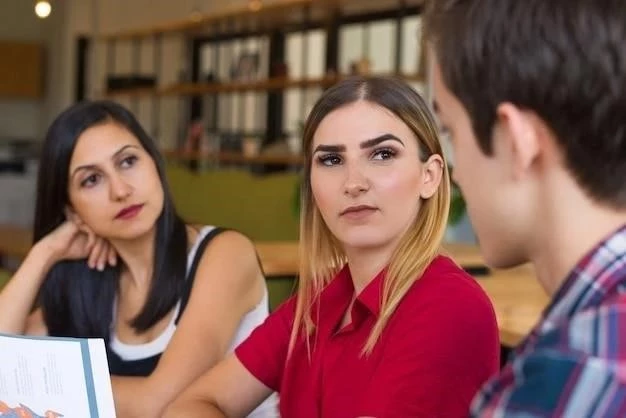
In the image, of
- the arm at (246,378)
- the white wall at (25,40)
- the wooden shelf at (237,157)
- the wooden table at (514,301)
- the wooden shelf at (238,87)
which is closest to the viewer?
the arm at (246,378)

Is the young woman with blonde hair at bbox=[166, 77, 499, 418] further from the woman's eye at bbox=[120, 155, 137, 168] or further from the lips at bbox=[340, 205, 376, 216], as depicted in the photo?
the woman's eye at bbox=[120, 155, 137, 168]

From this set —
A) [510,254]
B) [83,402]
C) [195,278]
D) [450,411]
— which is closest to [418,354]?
[450,411]

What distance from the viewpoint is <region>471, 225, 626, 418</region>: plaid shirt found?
28.7 inches

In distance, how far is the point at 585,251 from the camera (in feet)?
2.67

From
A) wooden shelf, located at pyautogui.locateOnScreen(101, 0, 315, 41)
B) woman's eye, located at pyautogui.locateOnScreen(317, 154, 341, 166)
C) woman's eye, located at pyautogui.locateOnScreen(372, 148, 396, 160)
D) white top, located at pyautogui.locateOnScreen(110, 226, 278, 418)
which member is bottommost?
white top, located at pyautogui.locateOnScreen(110, 226, 278, 418)

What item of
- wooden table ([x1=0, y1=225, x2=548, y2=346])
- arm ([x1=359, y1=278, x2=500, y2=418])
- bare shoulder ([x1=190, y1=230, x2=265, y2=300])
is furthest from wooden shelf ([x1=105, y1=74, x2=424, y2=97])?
arm ([x1=359, y1=278, x2=500, y2=418])

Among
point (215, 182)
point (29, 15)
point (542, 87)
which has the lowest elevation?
A: point (215, 182)

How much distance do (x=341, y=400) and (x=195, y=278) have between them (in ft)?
2.58

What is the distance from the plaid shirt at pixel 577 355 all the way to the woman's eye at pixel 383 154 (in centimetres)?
71

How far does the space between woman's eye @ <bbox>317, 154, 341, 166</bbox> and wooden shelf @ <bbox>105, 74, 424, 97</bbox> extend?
451 cm

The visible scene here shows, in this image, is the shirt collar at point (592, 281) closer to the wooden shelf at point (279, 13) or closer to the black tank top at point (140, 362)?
the black tank top at point (140, 362)

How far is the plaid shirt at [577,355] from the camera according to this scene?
2.39 ft

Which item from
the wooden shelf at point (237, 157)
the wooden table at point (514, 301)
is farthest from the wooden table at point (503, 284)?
the wooden shelf at point (237, 157)

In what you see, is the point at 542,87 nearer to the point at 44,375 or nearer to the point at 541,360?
the point at 541,360
